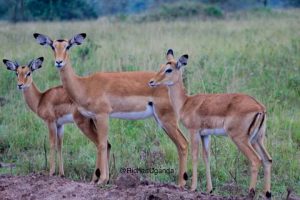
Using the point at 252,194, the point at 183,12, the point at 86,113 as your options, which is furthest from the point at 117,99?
the point at 183,12

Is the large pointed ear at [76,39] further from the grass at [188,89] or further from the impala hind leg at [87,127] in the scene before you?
the grass at [188,89]

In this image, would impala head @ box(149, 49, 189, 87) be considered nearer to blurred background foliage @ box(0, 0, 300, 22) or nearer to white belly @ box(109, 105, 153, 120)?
white belly @ box(109, 105, 153, 120)

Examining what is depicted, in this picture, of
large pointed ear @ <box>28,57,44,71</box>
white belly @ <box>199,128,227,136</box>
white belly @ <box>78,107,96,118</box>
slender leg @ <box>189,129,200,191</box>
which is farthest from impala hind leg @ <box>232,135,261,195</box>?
large pointed ear @ <box>28,57,44,71</box>

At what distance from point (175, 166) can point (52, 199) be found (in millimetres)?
2264

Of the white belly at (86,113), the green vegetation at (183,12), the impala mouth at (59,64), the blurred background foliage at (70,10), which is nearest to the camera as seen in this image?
the impala mouth at (59,64)

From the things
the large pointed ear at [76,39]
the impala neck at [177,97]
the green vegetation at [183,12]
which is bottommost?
the impala neck at [177,97]

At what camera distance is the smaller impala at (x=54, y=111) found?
8242 millimetres

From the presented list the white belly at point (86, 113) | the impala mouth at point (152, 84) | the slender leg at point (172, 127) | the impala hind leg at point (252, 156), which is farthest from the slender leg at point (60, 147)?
the impala hind leg at point (252, 156)

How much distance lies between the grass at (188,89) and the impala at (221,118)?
0.48m

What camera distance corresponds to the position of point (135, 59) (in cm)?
1330

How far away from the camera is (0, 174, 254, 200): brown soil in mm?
6320

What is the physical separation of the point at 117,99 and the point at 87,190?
1.72 metres

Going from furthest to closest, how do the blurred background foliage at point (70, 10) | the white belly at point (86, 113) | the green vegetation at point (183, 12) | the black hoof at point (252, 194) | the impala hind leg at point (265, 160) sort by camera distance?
1. the blurred background foliage at point (70, 10)
2. the green vegetation at point (183, 12)
3. the white belly at point (86, 113)
4. the impala hind leg at point (265, 160)
5. the black hoof at point (252, 194)

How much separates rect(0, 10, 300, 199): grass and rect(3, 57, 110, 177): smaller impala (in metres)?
0.36
